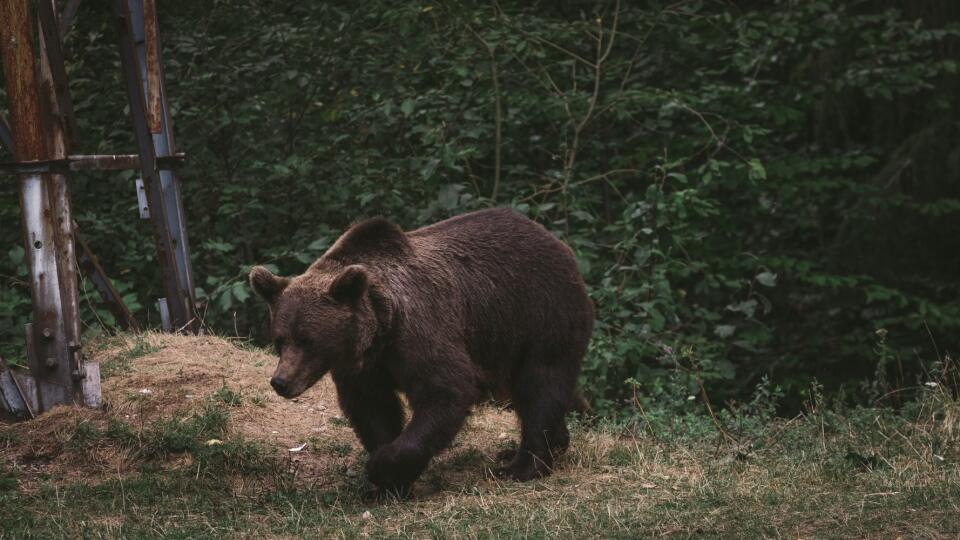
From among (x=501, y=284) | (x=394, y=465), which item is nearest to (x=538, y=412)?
(x=501, y=284)

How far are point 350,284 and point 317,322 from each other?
0.25 meters

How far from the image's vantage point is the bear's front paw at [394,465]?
571 cm

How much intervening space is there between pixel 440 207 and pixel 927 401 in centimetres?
414

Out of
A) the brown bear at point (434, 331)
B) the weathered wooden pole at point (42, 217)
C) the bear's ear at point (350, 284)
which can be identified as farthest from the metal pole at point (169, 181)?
the bear's ear at point (350, 284)

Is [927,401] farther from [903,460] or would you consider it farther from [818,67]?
[818,67]

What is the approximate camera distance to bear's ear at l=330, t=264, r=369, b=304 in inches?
221

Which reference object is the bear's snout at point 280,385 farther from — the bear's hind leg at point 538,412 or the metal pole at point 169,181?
the metal pole at point 169,181

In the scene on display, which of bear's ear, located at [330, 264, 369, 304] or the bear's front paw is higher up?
bear's ear, located at [330, 264, 369, 304]

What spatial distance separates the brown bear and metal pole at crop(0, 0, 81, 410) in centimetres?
173

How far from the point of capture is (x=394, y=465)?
571 cm

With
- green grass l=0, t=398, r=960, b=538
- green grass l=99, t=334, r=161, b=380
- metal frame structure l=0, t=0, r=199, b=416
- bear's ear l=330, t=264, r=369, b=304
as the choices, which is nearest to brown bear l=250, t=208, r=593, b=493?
bear's ear l=330, t=264, r=369, b=304

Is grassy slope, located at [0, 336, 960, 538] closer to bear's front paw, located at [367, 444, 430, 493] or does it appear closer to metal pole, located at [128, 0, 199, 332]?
bear's front paw, located at [367, 444, 430, 493]

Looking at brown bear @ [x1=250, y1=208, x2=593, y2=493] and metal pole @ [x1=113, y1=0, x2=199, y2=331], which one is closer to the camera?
brown bear @ [x1=250, y1=208, x2=593, y2=493]

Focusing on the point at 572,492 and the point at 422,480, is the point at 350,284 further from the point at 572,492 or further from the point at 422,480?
the point at 572,492
